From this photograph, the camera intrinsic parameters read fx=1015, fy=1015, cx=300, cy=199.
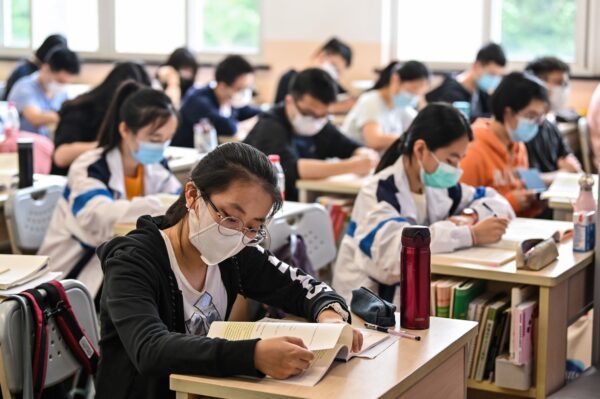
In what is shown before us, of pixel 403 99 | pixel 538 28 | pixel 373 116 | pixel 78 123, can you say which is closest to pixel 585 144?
pixel 403 99

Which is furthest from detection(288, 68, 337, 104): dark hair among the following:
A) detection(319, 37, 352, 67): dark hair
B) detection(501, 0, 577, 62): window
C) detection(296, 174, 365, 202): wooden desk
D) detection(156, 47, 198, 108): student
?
detection(501, 0, 577, 62): window

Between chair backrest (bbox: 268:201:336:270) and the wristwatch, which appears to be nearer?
the wristwatch

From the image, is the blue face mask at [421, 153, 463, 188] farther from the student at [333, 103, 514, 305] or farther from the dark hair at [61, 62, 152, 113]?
the dark hair at [61, 62, 152, 113]

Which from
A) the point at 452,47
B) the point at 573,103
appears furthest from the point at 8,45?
the point at 573,103

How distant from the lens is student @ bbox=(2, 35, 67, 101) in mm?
6953

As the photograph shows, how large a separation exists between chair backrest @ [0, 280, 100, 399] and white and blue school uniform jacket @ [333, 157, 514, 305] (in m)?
1.01

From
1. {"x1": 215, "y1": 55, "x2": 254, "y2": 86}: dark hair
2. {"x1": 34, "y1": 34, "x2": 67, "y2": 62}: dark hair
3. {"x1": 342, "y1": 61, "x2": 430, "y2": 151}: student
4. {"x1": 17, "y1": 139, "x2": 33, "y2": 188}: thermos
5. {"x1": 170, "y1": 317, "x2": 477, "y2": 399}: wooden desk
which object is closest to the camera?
{"x1": 170, "y1": 317, "x2": 477, "y2": 399}: wooden desk

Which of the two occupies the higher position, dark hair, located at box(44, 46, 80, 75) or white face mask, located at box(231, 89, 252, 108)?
dark hair, located at box(44, 46, 80, 75)

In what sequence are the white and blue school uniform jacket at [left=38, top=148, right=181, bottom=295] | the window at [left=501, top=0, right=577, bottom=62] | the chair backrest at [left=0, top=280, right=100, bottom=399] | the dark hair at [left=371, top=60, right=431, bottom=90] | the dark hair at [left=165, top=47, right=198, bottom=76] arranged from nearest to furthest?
1. the chair backrest at [left=0, top=280, right=100, bottom=399]
2. the white and blue school uniform jacket at [left=38, top=148, right=181, bottom=295]
3. the dark hair at [left=371, top=60, right=431, bottom=90]
4. the dark hair at [left=165, top=47, right=198, bottom=76]
5. the window at [left=501, top=0, right=577, bottom=62]

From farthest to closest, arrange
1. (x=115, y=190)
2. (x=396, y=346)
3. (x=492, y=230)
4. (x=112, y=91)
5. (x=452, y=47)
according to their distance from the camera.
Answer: (x=452, y=47), (x=112, y=91), (x=115, y=190), (x=492, y=230), (x=396, y=346)

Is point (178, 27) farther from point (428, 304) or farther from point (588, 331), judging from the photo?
point (428, 304)

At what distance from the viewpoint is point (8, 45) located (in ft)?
34.6

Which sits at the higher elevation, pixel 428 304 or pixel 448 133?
pixel 448 133

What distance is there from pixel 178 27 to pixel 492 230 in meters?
6.68
